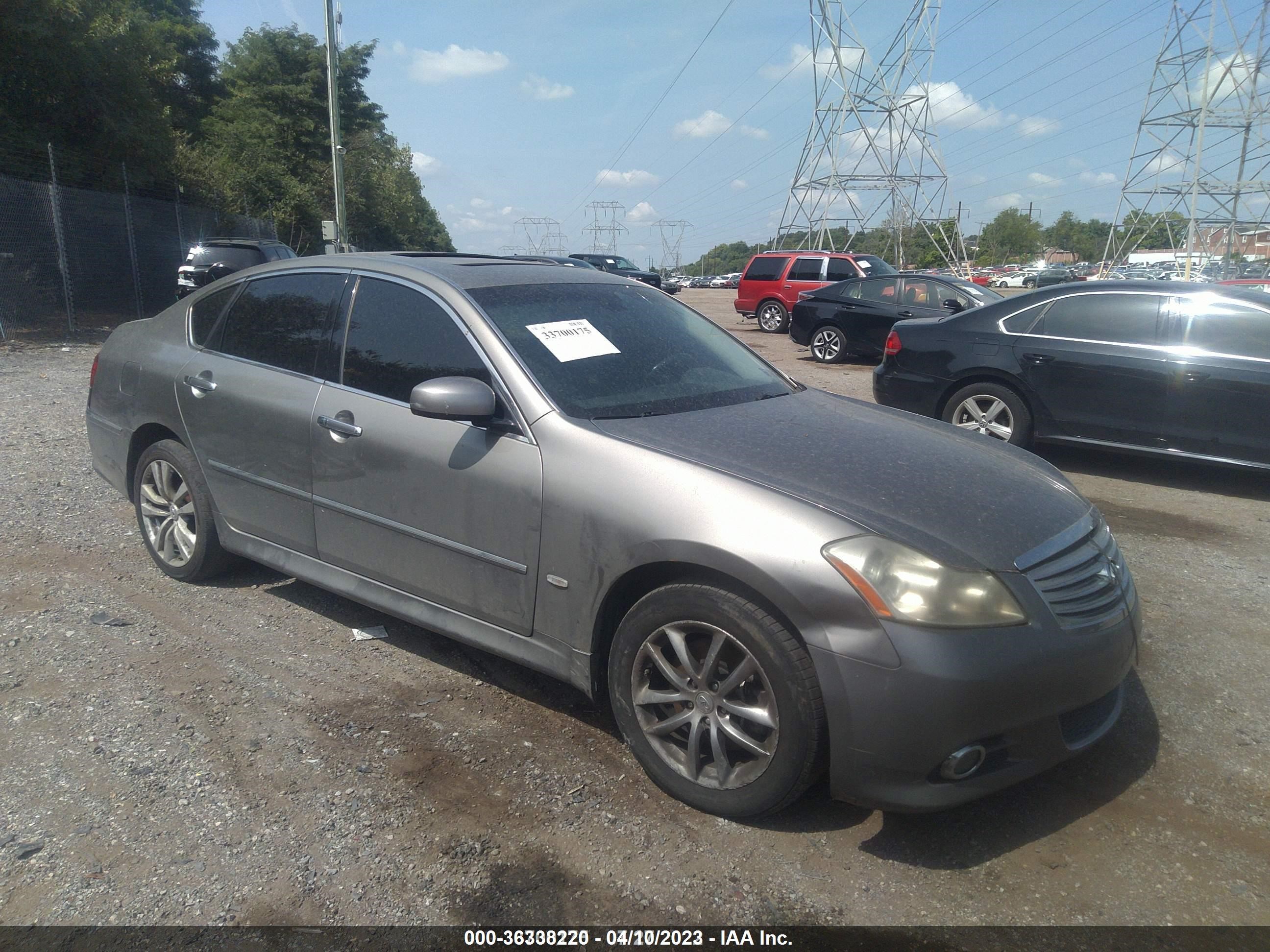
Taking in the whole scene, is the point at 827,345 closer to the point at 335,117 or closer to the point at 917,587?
the point at 917,587

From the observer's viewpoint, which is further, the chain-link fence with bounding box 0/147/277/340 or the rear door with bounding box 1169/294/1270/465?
the chain-link fence with bounding box 0/147/277/340

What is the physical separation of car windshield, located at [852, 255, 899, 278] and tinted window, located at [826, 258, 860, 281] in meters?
0.18

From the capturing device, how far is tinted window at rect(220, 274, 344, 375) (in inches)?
159

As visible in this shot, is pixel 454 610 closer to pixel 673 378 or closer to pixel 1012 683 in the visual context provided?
pixel 673 378

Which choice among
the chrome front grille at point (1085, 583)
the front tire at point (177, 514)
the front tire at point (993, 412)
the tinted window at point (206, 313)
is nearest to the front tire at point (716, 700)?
the chrome front grille at point (1085, 583)

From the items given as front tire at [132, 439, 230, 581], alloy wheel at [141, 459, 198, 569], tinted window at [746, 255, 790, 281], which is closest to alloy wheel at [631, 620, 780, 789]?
front tire at [132, 439, 230, 581]

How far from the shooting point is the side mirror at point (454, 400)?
10.5ft

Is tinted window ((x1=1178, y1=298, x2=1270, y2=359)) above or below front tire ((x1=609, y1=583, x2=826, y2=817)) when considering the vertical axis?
above

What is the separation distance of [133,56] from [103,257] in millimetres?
5538

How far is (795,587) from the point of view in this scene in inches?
102

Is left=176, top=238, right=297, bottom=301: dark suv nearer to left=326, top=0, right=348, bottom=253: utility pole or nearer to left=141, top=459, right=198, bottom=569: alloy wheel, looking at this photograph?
left=326, top=0, right=348, bottom=253: utility pole

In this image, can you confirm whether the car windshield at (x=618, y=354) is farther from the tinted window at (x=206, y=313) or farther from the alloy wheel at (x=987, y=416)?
the alloy wheel at (x=987, y=416)

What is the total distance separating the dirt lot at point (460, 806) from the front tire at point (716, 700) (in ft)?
0.51

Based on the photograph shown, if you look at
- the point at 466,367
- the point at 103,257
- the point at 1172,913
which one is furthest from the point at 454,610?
the point at 103,257
